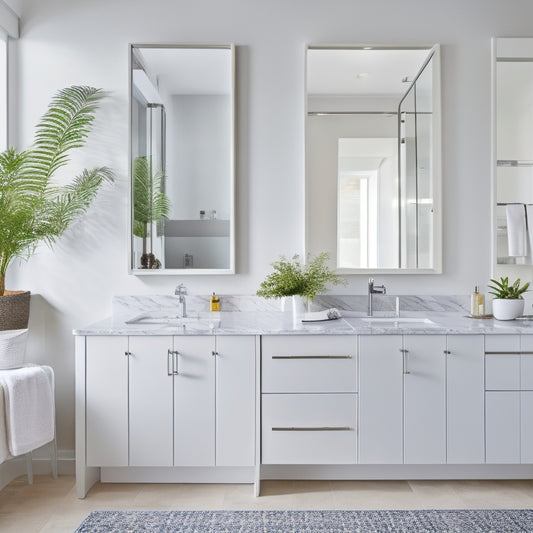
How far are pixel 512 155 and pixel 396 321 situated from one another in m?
1.13

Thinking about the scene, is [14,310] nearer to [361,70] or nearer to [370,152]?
[370,152]

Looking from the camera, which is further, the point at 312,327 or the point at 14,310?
the point at 14,310

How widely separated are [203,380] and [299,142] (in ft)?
4.53

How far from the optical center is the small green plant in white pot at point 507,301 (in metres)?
2.59

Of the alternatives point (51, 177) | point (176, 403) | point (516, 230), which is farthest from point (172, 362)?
point (516, 230)

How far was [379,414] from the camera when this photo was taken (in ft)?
7.64

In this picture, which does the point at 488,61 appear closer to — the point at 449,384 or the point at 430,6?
the point at 430,6

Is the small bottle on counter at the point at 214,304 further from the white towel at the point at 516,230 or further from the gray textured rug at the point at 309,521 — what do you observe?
the white towel at the point at 516,230

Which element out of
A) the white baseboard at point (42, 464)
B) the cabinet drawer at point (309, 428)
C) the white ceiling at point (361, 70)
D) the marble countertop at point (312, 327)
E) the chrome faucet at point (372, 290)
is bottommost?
the white baseboard at point (42, 464)

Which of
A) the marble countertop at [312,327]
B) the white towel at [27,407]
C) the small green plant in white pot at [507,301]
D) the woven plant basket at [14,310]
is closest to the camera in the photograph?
the white towel at [27,407]

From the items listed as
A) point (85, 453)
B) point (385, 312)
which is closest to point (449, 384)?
point (385, 312)

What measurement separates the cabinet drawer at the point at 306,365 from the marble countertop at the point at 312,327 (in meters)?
0.06

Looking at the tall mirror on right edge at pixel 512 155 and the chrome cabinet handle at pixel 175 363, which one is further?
the tall mirror on right edge at pixel 512 155

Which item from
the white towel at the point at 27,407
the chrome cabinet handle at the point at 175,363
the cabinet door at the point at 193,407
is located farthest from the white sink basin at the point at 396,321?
the white towel at the point at 27,407
